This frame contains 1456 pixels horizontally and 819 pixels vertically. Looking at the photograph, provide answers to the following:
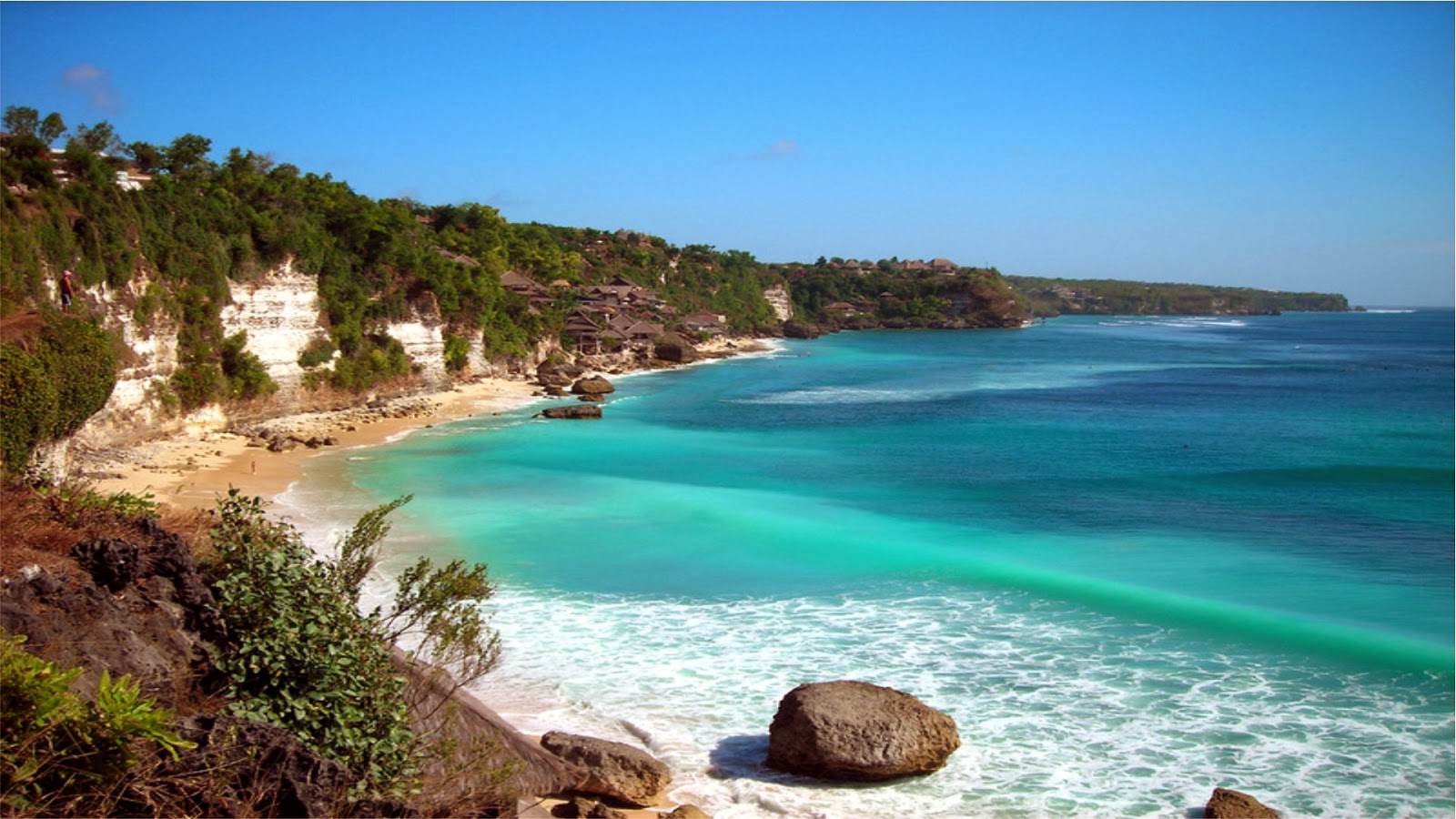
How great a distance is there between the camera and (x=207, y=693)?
8.09 m

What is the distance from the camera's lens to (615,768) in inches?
410

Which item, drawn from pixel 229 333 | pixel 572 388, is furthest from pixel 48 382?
pixel 572 388

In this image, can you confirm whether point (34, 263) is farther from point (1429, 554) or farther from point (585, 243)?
point (585, 243)

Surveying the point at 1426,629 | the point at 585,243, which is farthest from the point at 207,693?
the point at 585,243

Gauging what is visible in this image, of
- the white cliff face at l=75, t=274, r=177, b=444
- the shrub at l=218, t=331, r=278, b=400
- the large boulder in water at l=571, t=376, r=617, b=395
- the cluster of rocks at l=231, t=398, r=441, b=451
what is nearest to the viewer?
the white cliff face at l=75, t=274, r=177, b=444

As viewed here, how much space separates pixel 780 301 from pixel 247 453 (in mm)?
84114

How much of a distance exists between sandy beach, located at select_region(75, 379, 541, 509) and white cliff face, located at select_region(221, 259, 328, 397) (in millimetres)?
1645

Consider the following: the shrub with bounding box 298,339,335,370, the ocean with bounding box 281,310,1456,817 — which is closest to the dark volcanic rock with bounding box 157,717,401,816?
the ocean with bounding box 281,310,1456,817

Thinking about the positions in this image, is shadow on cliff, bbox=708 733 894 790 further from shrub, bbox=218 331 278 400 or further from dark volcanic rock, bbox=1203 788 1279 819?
shrub, bbox=218 331 278 400

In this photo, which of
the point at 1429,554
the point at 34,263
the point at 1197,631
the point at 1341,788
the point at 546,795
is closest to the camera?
the point at 546,795

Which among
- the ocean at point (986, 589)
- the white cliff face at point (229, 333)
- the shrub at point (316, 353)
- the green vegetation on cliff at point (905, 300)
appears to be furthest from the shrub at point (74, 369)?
the green vegetation on cliff at point (905, 300)

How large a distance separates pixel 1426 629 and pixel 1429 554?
540 centimetres

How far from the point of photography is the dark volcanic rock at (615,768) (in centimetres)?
1027

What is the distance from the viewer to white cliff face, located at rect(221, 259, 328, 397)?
34306 millimetres
